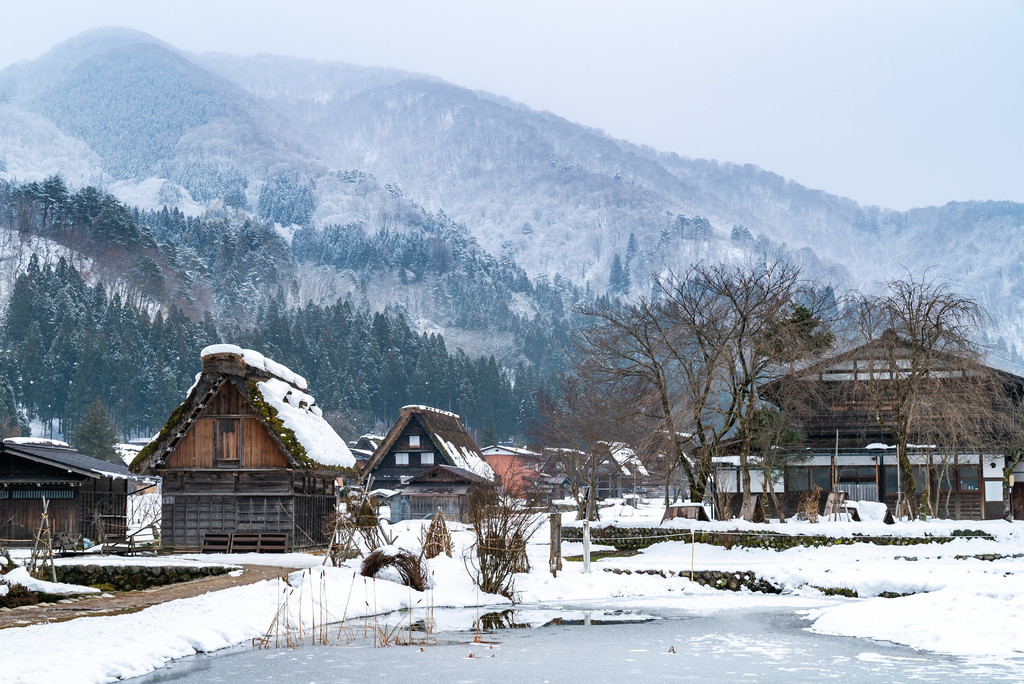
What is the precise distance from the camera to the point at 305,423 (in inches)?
1443

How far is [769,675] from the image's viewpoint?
40.0 ft

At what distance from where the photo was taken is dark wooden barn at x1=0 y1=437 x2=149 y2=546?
3828 cm

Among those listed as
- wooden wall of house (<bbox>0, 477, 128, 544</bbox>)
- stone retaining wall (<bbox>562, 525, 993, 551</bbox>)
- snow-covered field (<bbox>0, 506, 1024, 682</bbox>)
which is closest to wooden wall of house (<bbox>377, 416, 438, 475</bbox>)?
wooden wall of house (<bbox>0, 477, 128, 544</bbox>)

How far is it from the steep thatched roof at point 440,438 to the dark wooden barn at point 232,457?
105 ft

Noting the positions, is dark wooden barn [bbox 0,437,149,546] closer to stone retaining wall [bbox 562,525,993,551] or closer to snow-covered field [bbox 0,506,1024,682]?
snow-covered field [bbox 0,506,1024,682]

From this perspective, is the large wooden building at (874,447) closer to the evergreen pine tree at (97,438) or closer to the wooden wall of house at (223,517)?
the wooden wall of house at (223,517)

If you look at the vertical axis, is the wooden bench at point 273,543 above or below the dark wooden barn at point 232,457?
below

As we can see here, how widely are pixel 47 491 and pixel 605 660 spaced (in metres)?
32.3

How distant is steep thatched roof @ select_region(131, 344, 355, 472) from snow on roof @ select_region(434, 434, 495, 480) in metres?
32.6

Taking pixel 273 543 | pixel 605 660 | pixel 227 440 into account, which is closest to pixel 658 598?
pixel 605 660

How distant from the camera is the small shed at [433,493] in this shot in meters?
63.5

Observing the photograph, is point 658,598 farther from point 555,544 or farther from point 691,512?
point 691,512

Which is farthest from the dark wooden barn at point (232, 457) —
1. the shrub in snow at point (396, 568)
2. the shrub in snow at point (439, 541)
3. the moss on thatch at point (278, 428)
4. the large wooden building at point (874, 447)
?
the large wooden building at point (874, 447)

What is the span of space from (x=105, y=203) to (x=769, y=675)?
170 meters
